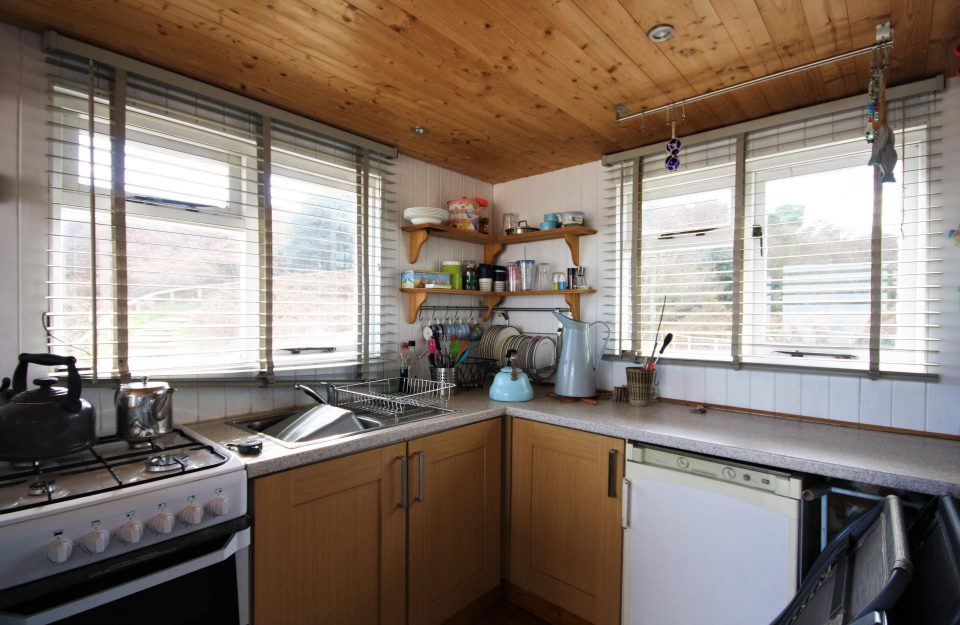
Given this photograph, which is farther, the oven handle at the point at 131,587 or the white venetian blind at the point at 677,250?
the white venetian blind at the point at 677,250

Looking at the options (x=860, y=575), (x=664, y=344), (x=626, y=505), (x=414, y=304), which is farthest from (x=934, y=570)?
(x=414, y=304)

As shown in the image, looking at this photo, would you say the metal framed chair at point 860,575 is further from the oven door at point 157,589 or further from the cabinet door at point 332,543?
the oven door at point 157,589

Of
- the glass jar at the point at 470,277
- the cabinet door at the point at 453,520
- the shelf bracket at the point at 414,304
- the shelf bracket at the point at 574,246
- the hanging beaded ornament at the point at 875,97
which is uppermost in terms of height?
the hanging beaded ornament at the point at 875,97

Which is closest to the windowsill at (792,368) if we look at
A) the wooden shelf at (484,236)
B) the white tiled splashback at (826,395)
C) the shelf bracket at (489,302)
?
the white tiled splashback at (826,395)

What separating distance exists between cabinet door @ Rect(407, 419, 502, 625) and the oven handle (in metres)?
0.63

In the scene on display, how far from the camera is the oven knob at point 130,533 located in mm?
1062

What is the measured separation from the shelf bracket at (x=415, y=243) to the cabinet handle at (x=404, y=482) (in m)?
1.17

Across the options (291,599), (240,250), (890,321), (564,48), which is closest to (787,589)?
(890,321)

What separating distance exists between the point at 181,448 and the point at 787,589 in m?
1.82

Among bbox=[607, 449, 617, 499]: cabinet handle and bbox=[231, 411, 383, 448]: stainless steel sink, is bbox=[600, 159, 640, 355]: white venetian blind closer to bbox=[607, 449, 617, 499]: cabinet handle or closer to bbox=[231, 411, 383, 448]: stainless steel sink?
bbox=[607, 449, 617, 499]: cabinet handle

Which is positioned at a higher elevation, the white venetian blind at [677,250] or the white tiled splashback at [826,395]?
the white venetian blind at [677,250]

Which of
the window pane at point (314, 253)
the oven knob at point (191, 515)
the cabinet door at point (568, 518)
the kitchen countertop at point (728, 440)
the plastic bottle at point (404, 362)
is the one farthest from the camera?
the plastic bottle at point (404, 362)

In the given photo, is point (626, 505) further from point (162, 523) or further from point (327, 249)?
point (327, 249)

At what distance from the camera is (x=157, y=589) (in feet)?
3.66
